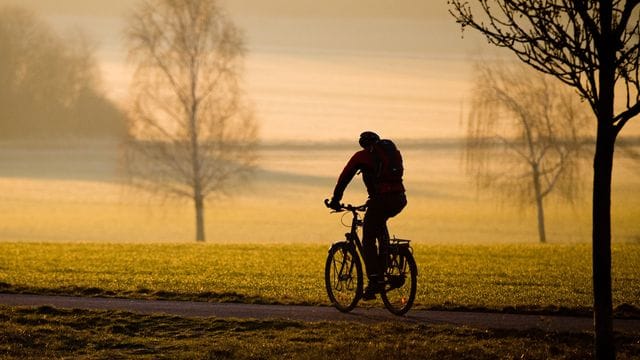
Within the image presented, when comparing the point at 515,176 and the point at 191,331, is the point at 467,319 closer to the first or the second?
the point at 191,331

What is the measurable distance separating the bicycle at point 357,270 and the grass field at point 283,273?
49.8 inches

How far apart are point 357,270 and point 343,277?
47 cm

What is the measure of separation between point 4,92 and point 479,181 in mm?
35972

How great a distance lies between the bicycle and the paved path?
19cm

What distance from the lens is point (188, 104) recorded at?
4881cm

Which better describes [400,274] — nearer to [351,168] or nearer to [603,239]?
[351,168]

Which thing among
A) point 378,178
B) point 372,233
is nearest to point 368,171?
point 378,178

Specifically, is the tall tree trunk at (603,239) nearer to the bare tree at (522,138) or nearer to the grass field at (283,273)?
the grass field at (283,273)

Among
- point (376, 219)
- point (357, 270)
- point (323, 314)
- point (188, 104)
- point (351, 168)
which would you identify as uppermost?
point (188, 104)

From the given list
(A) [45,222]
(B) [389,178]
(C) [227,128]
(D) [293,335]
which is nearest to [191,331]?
(D) [293,335]

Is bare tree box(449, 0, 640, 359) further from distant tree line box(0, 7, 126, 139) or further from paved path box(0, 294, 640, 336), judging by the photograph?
distant tree line box(0, 7, 126, 139)

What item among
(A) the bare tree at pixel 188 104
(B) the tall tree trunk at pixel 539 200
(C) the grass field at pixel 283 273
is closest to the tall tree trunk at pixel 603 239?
(C) the grass field at pixel 283 273

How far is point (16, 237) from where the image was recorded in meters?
53.3

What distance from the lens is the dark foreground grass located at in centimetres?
1384
